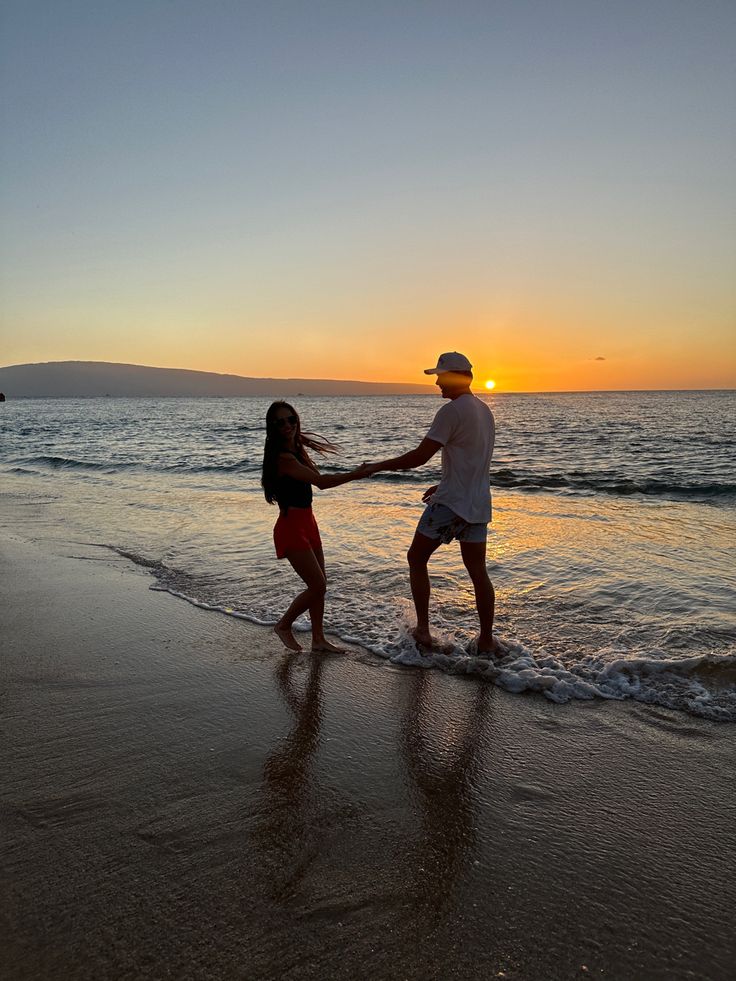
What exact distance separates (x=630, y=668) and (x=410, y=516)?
23.3 ft

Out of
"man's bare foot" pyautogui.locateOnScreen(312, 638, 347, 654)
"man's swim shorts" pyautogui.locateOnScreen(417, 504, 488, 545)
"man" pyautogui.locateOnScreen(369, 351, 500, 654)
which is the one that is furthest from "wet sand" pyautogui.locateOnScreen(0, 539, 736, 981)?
"man's swim shorts" pyautogui.locateOnScreen(417, 504, 488, 545)

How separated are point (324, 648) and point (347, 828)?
2346 mm

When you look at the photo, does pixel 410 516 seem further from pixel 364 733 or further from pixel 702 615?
pixel 364 733

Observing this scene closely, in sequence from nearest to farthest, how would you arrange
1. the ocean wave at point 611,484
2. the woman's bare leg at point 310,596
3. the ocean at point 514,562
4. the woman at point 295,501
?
the ocean at point 514,562
the woman at point 295,501
the woman's bare leg at point 310,596
the ocean wave at point 611,484

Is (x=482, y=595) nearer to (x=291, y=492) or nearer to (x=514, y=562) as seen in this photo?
(x=291, y=492)

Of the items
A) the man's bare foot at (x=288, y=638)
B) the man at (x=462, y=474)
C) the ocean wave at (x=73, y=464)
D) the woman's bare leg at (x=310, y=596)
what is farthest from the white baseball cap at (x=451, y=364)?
the ocean wave at (x=73, y=464)

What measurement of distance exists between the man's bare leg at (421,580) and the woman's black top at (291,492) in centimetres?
94

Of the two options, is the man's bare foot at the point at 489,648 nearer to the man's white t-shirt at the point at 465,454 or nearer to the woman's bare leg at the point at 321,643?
the man's white t-shirt at the point at 465,454

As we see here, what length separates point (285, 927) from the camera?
224cm

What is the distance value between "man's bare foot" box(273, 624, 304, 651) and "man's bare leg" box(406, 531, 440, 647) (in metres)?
0.93

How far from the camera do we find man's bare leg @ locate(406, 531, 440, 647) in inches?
203

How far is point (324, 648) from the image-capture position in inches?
203

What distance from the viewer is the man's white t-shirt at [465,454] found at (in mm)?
4852

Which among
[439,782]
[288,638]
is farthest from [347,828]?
[288,638]
